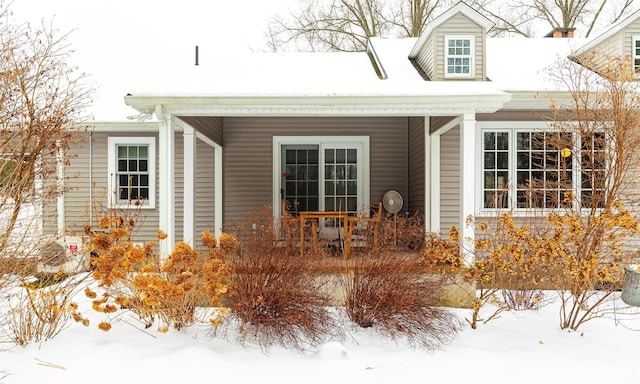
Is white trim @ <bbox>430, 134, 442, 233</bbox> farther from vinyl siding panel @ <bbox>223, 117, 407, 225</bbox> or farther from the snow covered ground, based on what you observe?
the snow covered ground

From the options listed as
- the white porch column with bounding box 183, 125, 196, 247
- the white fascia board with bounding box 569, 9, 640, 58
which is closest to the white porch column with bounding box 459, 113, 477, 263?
the white porch column with bounding box 183, 125, 196, 247

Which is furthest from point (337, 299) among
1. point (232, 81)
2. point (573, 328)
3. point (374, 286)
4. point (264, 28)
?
point (264, 28)

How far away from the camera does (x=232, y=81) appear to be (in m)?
6.32

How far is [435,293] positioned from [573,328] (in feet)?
4.62

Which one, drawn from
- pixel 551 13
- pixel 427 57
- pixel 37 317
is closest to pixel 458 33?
pixel 427 57

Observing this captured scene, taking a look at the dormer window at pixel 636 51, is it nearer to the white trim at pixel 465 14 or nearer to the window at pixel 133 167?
the white trim at pixel 465 14

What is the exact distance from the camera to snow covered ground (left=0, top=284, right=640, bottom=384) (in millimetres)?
3738

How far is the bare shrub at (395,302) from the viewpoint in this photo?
4469 millimetres

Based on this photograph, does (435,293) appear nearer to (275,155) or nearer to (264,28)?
(275,155)

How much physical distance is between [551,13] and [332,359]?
54.6ft

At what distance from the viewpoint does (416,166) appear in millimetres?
8273

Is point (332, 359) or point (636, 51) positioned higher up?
point (636, 51)

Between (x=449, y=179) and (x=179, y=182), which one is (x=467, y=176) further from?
(x=179, y=182)

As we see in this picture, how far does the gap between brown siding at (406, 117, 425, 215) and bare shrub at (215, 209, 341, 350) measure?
12.5 feet
